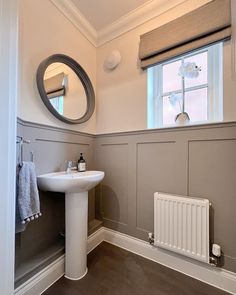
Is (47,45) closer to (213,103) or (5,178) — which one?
(5,178)

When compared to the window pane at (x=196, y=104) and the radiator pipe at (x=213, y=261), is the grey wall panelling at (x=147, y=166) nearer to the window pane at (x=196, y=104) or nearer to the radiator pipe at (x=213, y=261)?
the radiator pipe at (x=213, y=261)

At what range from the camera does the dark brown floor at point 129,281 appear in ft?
3.75

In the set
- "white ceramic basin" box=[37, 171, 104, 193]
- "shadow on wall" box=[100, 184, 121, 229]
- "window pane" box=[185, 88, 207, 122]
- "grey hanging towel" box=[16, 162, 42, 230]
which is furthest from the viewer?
"shadow on wall" box=[100, 184, 121, 229]

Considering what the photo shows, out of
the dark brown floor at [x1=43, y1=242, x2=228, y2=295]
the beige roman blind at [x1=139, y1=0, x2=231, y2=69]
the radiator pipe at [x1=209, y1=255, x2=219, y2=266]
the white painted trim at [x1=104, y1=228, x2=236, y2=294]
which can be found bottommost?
the dark brown floor at [x1=43, y1=242, x2=228, y2=295]

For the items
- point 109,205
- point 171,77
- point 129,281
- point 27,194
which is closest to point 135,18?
point 171,77

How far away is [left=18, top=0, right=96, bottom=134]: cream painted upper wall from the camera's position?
1204mm

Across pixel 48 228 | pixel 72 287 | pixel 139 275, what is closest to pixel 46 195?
pixel 48 228

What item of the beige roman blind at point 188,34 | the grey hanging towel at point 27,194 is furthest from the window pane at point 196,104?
the grey hanging towel at point 27,194

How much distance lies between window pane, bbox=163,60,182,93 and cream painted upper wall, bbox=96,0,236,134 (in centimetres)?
Answer: 21

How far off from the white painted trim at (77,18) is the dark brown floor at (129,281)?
7.61ft

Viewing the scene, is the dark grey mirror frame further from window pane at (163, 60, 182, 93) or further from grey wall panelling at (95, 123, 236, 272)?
window pane at (163, 60, 182, 93)

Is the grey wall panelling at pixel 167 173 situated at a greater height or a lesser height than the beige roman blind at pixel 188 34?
lesser

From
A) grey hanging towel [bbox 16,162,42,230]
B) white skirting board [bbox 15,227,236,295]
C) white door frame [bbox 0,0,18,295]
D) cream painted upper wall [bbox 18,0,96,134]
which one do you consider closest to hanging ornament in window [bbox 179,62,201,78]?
cream painted upper wall [bbox 18,0,96,134]

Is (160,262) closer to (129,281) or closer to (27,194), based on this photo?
(129,281)
